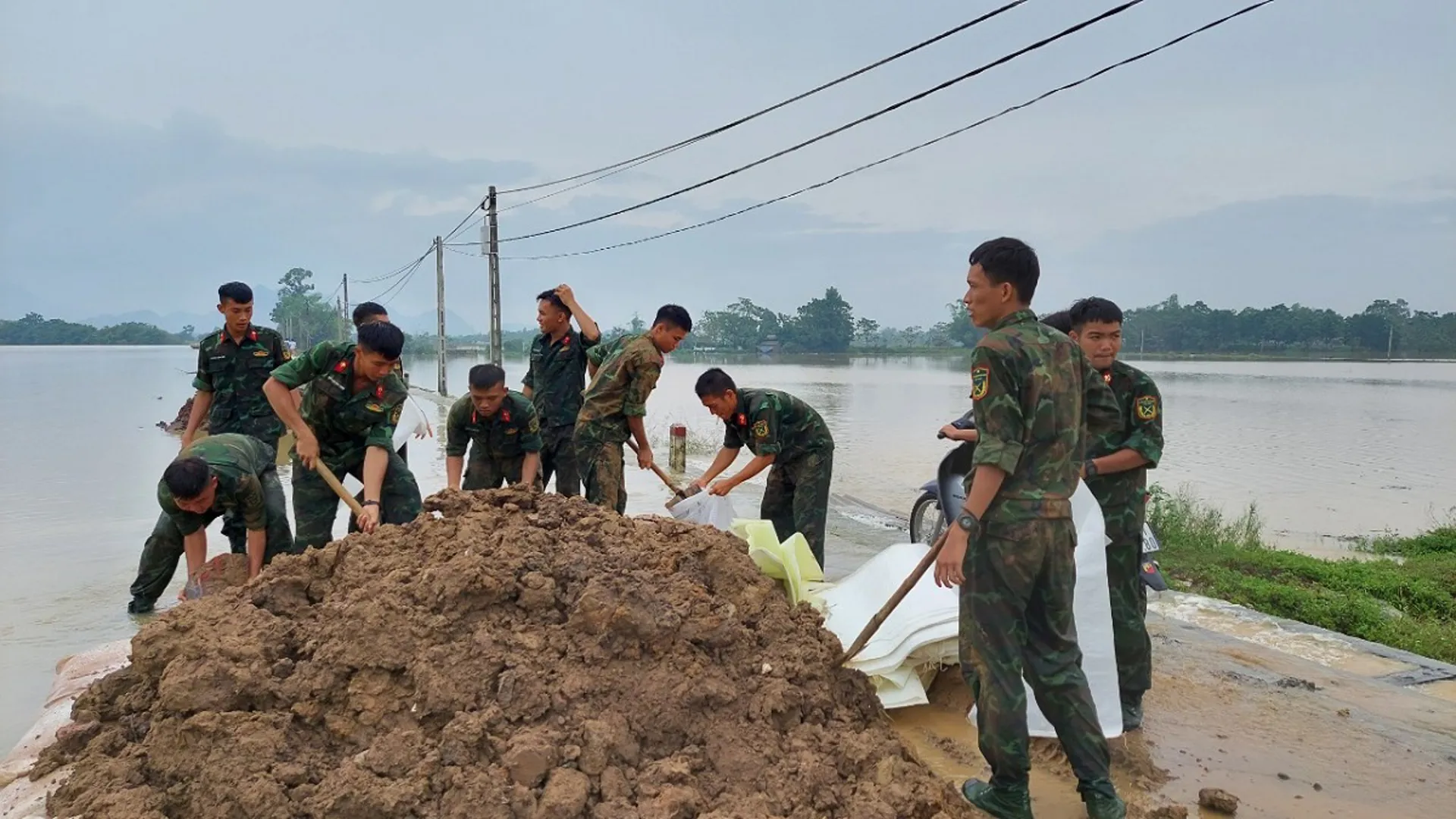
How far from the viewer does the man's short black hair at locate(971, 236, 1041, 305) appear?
2.45 meters

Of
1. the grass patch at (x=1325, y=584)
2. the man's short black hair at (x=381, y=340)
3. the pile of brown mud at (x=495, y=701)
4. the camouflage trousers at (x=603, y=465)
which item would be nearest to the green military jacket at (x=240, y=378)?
the man's short black hair at (x=381, y=340)

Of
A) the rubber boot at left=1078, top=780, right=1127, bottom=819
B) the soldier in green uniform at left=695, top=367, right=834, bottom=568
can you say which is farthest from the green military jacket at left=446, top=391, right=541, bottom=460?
the rubber boot at left=1078, top=780, right=1127, bottom=819

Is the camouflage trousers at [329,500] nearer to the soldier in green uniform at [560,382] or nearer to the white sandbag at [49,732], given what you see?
the white sandbag at [49,732]

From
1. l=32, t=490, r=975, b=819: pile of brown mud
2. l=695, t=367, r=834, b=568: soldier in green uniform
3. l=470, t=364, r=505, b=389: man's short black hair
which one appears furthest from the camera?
l=470, t=364, r=505, b=389: man's short black hair

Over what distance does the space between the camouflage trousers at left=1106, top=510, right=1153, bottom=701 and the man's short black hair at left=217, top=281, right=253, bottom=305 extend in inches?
180

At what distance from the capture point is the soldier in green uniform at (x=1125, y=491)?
123 inches

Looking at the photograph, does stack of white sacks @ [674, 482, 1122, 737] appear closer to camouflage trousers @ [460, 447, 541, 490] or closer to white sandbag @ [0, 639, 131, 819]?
camouflage trousers @ [460, 447, 541, 490]

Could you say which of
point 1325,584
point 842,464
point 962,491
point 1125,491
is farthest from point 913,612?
point 842,464

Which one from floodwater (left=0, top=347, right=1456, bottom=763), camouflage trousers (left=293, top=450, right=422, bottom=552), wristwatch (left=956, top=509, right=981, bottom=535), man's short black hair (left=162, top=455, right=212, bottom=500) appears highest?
wristwatch (left=956, top=509, right=981, bottom=535)

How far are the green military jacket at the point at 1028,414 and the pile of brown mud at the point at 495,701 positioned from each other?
82cm

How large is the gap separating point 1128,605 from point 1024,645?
2.92 feet

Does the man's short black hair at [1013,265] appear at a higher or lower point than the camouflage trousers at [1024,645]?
higher

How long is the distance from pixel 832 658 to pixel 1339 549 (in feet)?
26.9

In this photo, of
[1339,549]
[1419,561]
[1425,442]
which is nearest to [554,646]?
[1419,561]
